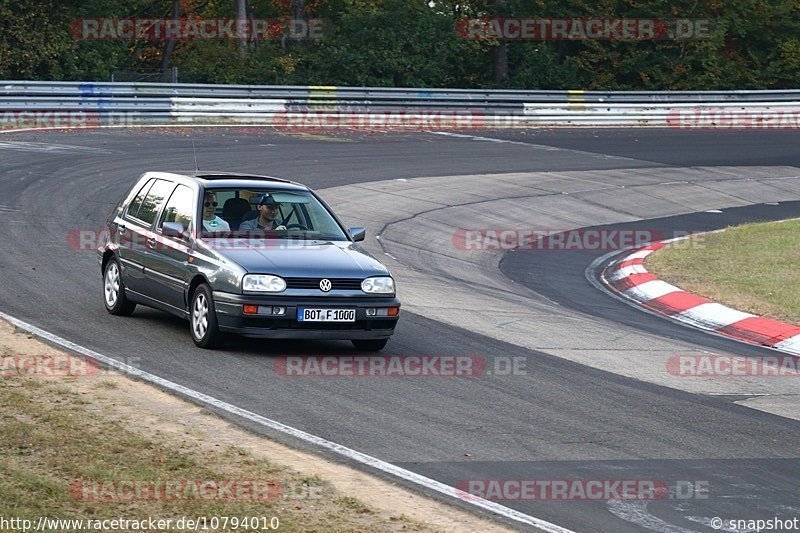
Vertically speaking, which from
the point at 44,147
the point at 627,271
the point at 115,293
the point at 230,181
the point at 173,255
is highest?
the point at 230,181

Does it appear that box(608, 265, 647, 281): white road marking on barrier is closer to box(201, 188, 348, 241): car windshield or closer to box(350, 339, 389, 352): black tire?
box(201, 188, 348, 241): car windshield

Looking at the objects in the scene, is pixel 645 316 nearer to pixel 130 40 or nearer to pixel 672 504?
pixel 672 504

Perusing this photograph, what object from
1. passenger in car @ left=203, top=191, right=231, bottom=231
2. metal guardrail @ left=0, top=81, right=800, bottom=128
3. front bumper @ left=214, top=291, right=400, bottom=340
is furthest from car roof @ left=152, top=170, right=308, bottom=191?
metal guardrail @ left=0, top=81, right=800, bottom=128

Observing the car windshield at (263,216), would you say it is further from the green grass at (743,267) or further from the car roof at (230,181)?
the green grass at (743,267)

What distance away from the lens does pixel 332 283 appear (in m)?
10.5

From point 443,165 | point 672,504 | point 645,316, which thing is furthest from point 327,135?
point 672,504

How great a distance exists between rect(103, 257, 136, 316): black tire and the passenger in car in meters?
1.29

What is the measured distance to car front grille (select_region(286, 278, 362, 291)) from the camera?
34.0 feet

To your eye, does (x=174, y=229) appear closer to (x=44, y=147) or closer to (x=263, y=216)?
(x=263, y=216)

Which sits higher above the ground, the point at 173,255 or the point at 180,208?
the point at 180,208

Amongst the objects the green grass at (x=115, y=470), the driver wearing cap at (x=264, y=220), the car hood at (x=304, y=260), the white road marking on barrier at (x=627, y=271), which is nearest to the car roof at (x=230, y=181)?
the driver wearing cap at (x=264, y=220)

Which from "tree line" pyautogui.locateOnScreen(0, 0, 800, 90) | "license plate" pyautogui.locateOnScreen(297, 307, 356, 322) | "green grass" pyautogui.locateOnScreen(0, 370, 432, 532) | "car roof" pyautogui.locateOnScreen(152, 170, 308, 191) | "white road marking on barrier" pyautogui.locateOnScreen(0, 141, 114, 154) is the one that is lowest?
"green grass" pyautogui.locateOnScreen(0, 370, 432, 532)

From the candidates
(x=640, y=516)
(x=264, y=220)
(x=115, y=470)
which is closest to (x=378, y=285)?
(x=264, y=220)

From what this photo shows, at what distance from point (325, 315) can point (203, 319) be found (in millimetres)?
1094
